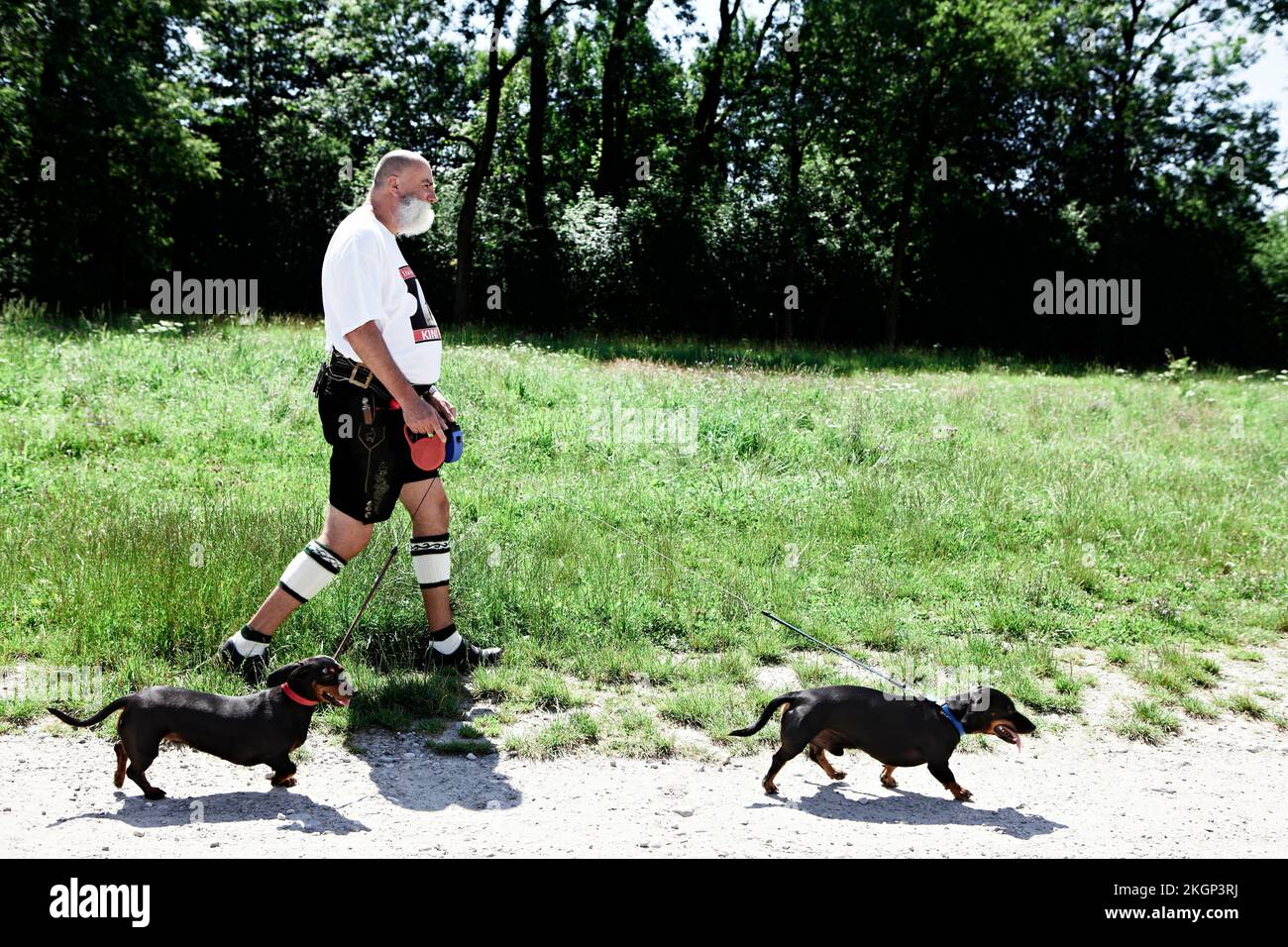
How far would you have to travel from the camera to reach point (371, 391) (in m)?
4.66

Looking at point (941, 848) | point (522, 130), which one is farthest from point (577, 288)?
point (941, 848)

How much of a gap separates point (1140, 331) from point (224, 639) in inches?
1183

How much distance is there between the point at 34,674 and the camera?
15.8 feet

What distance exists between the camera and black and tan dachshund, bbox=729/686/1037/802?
379 cm

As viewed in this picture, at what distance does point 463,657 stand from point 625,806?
1688mm

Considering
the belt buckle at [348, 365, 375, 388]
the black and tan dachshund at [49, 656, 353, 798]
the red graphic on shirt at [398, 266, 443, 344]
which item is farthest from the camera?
the red graphic on shirt at [398, 266, 443, 344]

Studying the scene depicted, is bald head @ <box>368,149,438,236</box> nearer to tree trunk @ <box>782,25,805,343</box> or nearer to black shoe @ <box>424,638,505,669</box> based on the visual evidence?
black shoe @ <box>424,638,505,669</box>

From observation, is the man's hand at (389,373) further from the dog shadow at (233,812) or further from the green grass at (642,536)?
the dog shadow at (233,812)

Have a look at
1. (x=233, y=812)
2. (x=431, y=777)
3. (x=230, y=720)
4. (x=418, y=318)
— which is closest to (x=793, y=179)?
(x=418, y=318)

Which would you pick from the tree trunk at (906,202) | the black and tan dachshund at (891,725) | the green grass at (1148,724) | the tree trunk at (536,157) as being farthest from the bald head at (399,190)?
the tree trunk at (906,202)

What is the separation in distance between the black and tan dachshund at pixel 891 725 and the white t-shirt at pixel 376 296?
2421 mm

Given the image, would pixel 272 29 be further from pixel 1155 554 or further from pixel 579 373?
pixel 1155 554

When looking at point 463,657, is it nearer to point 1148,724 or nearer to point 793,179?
point 1148,724

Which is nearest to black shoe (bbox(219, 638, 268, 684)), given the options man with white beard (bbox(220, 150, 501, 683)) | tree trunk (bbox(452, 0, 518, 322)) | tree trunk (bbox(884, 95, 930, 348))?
man with white beard (bbox(220, 150, 501, 683))
